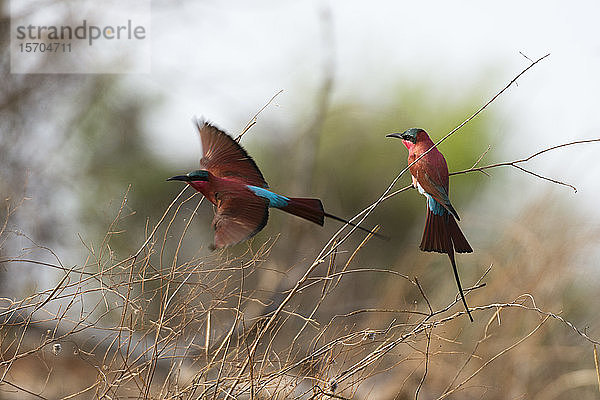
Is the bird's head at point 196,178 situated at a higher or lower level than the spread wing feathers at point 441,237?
higher

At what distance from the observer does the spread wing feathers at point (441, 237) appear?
0.56 m

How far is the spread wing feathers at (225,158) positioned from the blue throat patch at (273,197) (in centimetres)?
4

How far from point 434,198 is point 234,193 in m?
0.16

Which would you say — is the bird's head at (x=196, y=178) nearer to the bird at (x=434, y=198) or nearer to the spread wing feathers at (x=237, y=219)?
the spread wing feathers at (x=237, y=219)

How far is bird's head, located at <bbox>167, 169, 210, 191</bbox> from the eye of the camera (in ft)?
1.83

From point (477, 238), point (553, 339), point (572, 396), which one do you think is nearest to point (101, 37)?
point (477, 238)

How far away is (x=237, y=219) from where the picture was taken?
538 millimetres

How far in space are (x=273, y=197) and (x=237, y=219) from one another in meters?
0.04

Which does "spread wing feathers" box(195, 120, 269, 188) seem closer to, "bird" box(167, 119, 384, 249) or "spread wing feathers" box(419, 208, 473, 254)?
"bird" box(167, 119, 384, 249)

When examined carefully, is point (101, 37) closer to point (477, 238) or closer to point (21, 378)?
point (21, 378)

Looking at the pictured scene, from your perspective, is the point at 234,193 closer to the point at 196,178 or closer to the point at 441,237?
the point at 196,178

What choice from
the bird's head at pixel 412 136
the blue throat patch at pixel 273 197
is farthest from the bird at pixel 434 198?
the blue throat patch at pixel 273 197

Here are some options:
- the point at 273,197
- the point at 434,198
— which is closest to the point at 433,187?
the point at 434,198

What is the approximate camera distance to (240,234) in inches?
20.5
